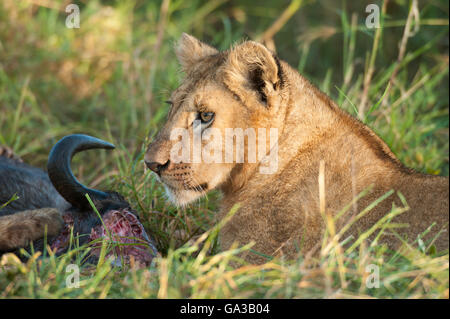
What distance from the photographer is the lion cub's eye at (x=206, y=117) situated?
10.7 feet

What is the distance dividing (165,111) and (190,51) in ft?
6.09

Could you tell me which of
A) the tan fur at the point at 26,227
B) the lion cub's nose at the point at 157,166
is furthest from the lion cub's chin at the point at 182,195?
the tan fur at the point at 26,227

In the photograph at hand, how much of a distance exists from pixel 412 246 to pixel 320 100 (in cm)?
98

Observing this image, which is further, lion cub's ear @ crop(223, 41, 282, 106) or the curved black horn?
the curved black horn

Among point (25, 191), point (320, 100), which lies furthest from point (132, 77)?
point (320, 100)

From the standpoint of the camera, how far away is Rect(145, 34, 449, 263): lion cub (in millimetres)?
3123

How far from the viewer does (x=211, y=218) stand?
14.5 ft

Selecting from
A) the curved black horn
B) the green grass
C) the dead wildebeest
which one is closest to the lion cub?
the green grass

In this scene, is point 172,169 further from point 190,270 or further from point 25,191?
point 25,191

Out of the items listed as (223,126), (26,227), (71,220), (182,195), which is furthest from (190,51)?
(26,227)

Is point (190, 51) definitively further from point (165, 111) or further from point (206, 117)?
point (165, 111)

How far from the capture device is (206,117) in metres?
3.29

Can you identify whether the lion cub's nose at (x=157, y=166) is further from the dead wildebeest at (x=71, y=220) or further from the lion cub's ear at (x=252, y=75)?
the lion cub's ear at (x=252, y=75)

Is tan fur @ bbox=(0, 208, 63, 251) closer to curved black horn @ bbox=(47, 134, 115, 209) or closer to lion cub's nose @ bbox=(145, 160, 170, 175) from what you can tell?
curved black horn @ bbox=(47, 134, 115, 209)
